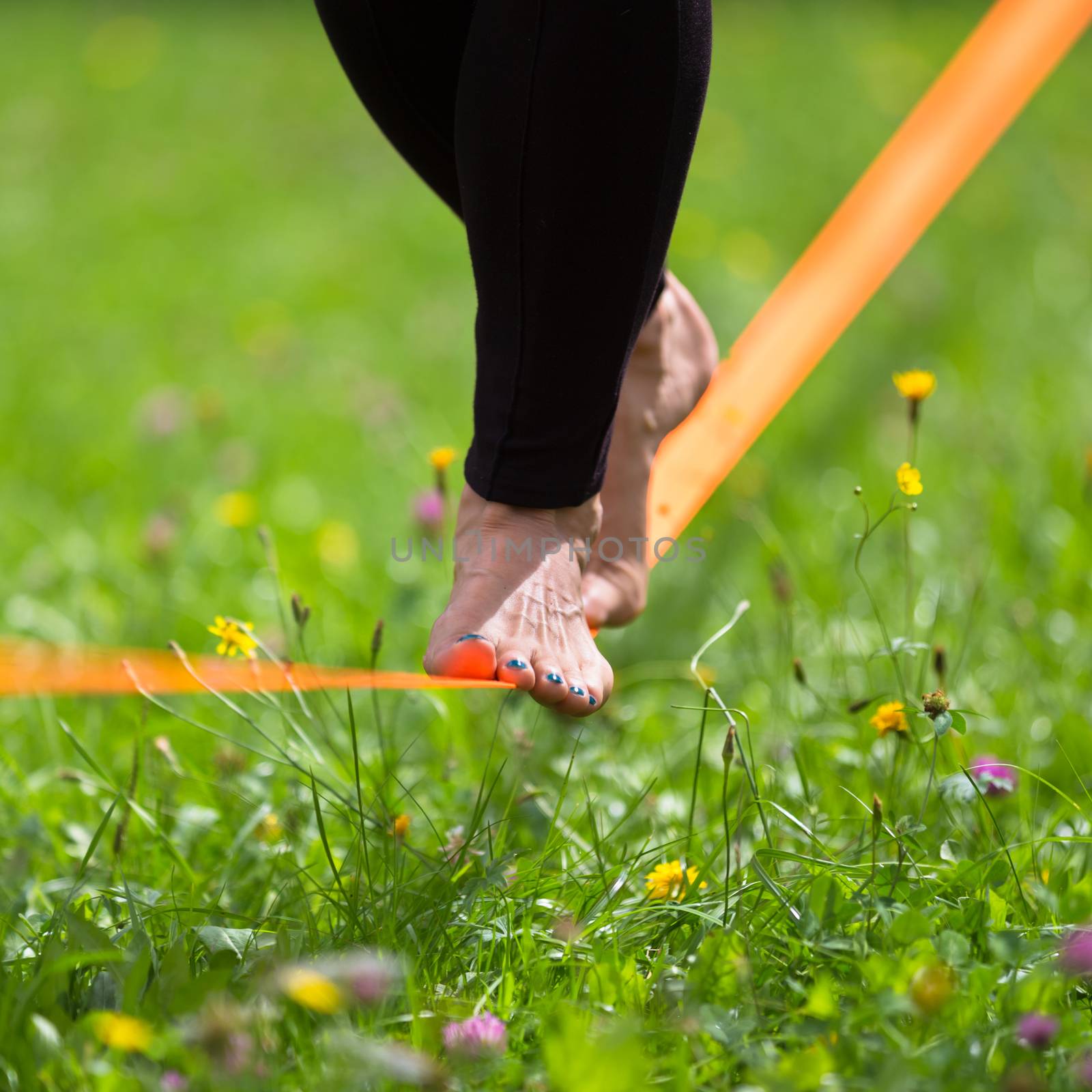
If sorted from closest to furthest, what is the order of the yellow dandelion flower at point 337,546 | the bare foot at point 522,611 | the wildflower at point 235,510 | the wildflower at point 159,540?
the bare foot at point 522,611, the wildflower at point 159,540, the wildflower at point 235,510, the yellow dandelion flower at point 337,546

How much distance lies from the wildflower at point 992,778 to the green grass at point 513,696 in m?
0.02

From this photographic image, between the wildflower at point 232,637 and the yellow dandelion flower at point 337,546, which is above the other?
the wildflower at point 232,637

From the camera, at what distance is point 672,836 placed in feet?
3.65

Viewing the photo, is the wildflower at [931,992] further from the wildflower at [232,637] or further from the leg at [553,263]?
the wildflower at [232,637]

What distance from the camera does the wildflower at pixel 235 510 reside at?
1.71 meters

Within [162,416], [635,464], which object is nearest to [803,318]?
[635,464]

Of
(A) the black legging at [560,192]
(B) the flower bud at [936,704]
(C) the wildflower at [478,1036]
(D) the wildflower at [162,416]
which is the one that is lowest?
(C) the wildflower at [478,1036]

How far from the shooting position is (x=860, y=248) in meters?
2.00

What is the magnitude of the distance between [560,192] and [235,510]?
95 cm

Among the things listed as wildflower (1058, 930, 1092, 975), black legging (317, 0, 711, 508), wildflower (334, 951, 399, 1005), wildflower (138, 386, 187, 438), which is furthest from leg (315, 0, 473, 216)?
wildflower (138, 386, 187, 438)

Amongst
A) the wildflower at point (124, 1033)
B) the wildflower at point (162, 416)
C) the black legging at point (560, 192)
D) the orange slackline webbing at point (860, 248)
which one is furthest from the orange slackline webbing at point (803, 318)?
the wildflower at point (162, 416)

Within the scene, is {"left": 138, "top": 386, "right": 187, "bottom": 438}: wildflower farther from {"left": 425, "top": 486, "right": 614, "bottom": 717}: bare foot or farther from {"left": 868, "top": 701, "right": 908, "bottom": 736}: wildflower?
{"left": 868, "top": 701, "right": 908, "bottom": 736}: wildflower

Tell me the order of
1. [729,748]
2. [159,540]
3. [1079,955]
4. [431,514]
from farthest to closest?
[159,540], [431,514], [729,748], [1079,955]

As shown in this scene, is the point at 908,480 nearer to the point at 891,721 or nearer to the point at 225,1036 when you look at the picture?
the point at 891,721
